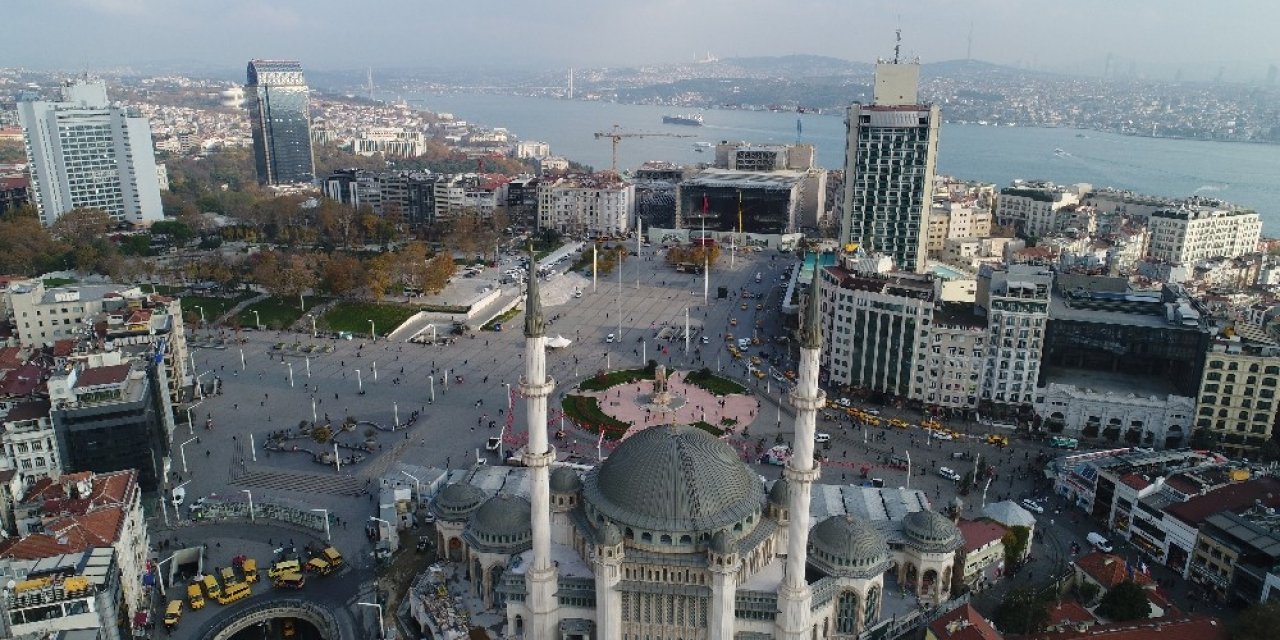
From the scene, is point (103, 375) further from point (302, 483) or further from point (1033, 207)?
point (1033, 207)

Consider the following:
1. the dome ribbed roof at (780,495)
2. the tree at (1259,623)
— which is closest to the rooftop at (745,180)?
the dome ribbed roof at (780,495)

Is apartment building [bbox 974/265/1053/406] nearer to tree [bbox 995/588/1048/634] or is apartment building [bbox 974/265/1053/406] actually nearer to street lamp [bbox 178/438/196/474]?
tree [bbox 995/588/1048/634]

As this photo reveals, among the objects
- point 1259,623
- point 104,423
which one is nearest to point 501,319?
point 104,423

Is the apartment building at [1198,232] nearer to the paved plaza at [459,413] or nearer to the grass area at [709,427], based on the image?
the paved plaza at [459,413]

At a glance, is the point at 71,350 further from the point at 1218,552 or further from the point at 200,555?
the point at 1218,552

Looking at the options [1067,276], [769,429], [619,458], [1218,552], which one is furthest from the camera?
[1067,276]

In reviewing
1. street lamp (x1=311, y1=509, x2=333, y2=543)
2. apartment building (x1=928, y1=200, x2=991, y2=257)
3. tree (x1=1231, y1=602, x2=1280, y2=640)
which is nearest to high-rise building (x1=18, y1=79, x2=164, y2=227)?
street lamp (x1=311, y1=509, x2=333, y2=543)

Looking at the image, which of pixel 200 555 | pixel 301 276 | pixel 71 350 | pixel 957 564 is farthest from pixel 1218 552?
pixel 301 276

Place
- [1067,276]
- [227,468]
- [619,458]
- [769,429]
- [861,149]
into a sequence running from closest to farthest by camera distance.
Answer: [619,458], [227,468], [769,429], [1067,276], [861,149]
